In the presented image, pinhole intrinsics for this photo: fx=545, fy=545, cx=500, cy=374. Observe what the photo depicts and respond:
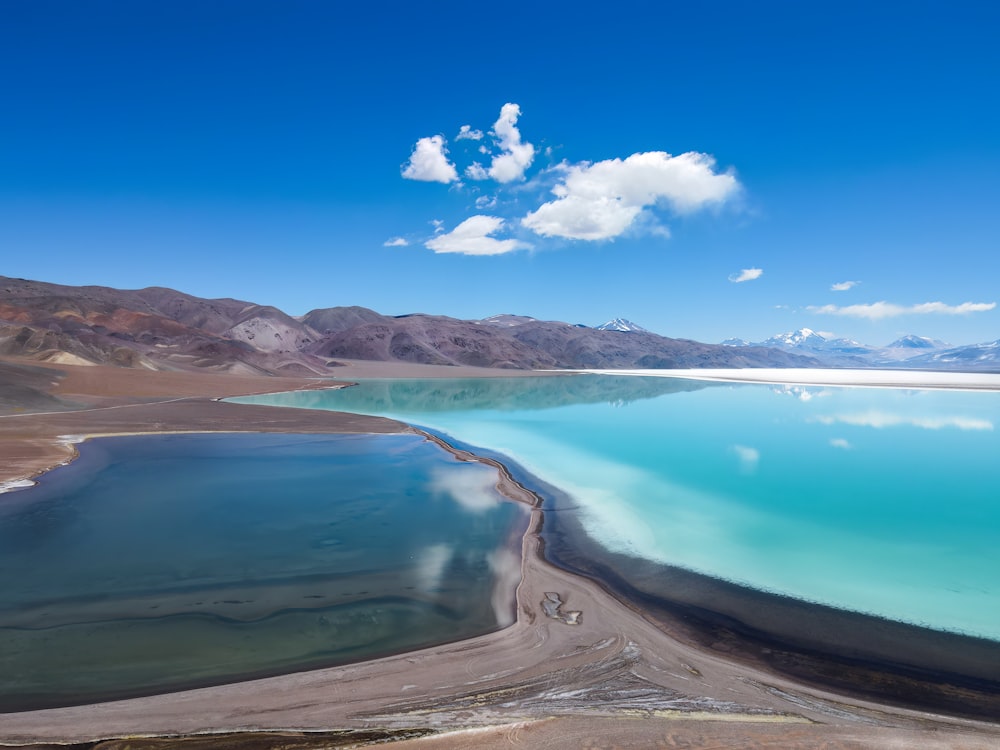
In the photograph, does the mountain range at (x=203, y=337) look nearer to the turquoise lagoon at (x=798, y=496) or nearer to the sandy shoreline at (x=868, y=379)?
the turquoise lagoon at (x=798, y=496)

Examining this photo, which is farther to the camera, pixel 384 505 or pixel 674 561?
pixel 384 505

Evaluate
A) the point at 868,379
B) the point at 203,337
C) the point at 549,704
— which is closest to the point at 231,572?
the point at 549,704

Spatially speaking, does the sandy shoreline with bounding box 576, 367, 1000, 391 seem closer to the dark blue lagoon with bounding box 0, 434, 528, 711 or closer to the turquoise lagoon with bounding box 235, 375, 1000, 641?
the turquoise lagoon with bounding box 235, 375, 1000, 641

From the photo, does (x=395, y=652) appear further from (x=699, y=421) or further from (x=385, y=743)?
(x=699, y=421)

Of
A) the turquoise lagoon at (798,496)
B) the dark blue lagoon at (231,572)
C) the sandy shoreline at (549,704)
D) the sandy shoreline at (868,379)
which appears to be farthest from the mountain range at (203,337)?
the sandy shoreline at (549,704)

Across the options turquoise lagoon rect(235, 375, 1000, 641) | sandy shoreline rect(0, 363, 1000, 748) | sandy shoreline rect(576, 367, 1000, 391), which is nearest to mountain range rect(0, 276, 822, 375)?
turquoise lagoon rect(235, 375, 1000, 641)

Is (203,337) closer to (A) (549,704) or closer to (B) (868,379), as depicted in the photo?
(A) (549,704)

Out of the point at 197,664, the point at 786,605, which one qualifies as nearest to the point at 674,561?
the point at 786,605
